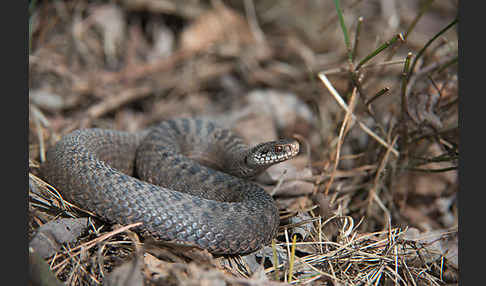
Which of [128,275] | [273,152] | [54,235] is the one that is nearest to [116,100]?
[273,152]

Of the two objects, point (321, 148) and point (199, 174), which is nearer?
point (199, 174)

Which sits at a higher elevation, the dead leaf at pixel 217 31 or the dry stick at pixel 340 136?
the dead leaf at pixel 217 31

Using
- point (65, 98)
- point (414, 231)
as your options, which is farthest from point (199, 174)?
point (65, 98)

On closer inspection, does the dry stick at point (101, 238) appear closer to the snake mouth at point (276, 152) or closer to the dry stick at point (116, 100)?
the snake mouth at point (276, 152)

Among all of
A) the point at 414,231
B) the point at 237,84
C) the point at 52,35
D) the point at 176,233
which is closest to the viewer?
the point at 176,233

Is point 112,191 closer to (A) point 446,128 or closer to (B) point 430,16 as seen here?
(A) point 446,128

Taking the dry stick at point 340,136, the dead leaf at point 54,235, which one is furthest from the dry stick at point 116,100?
the dry stick at point 340,136

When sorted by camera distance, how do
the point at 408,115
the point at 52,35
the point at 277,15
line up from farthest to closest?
the point at 277,15 → the point at 52,35 → the point at 408,115
